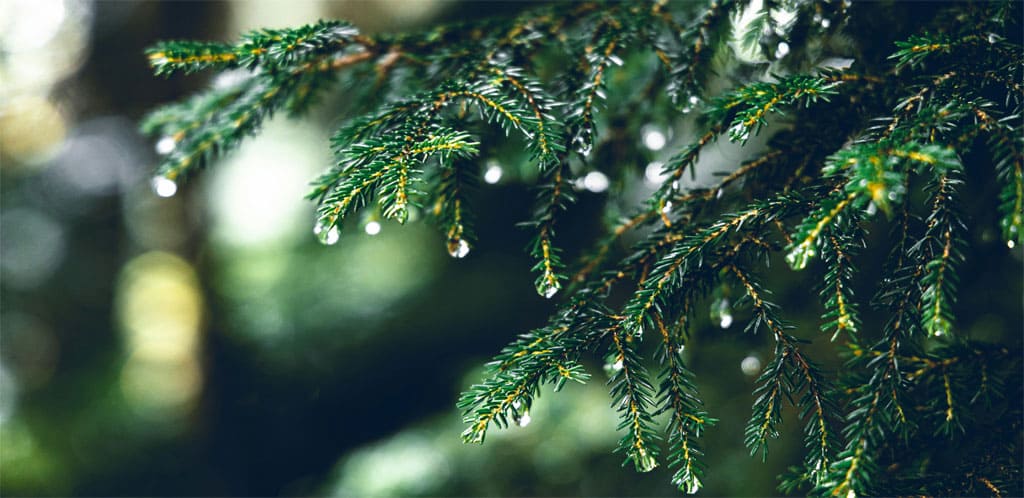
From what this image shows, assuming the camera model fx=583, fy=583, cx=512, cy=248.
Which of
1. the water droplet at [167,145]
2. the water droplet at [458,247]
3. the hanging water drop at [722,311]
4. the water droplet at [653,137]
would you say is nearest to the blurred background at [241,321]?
the water droplet at [653,137]

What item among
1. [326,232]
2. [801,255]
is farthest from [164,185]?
[801,255]

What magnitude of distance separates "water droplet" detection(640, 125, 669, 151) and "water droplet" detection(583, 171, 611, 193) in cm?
13

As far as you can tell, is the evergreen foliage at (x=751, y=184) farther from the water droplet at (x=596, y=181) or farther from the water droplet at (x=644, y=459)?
the water droplet at (x=596, y=181)

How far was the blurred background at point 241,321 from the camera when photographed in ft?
6.88

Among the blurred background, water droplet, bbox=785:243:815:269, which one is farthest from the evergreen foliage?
the blurred background

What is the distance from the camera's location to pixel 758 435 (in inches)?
32.4

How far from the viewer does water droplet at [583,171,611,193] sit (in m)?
1.32

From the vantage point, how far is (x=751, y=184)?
1.12 metres

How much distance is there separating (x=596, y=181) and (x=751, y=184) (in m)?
0.35

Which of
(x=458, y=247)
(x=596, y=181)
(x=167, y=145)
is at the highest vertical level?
(x=167, y=145)

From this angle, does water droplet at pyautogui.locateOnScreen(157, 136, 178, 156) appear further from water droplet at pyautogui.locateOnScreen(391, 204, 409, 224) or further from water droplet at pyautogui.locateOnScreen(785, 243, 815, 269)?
water droplet at pyautogui.locateOnScreen(785, 243, 815, 269)

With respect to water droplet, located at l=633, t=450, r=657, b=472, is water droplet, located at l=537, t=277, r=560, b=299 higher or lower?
higher

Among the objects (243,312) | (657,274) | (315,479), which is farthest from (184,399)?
(657,274)

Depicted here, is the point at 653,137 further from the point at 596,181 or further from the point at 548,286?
the point at 548,286
